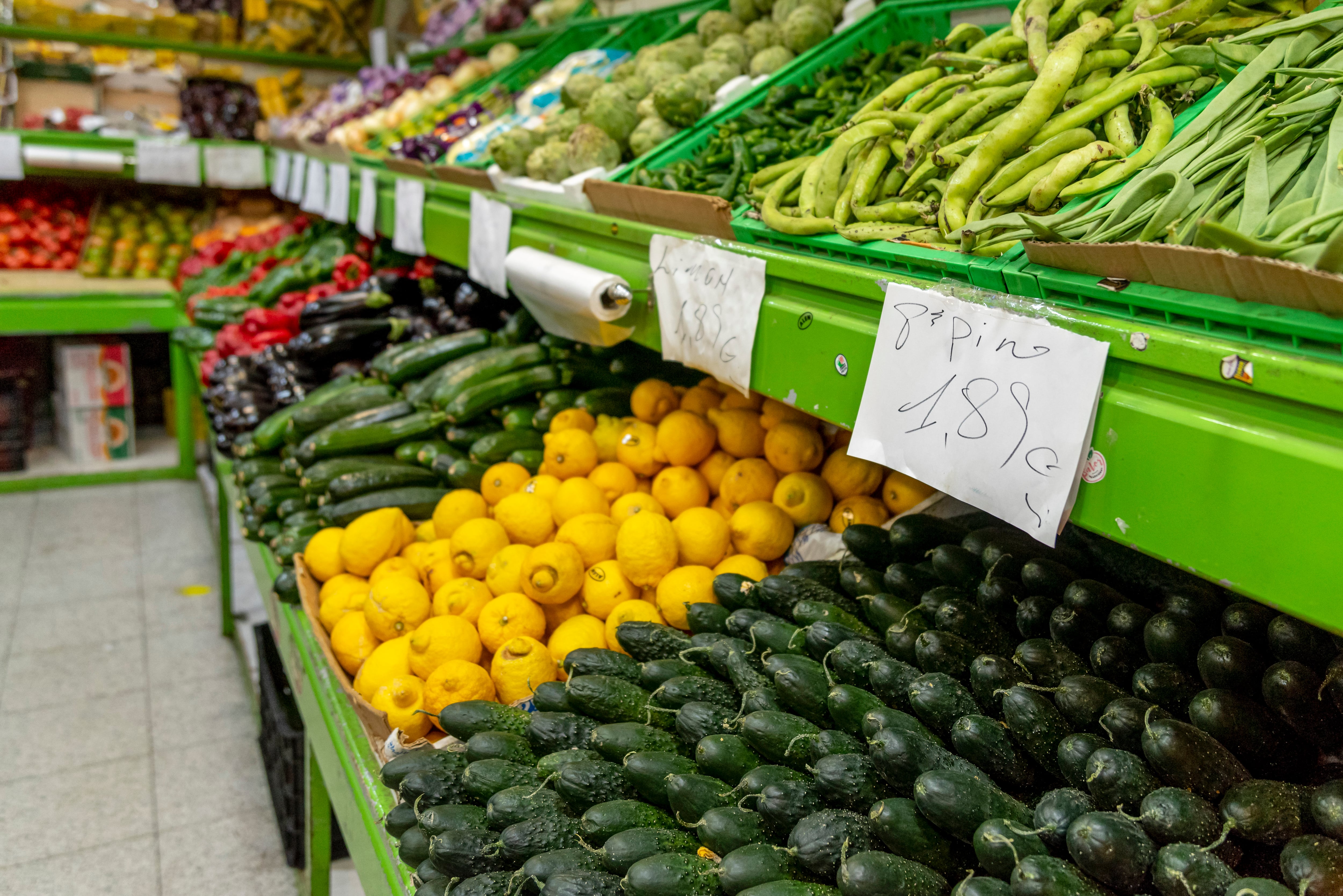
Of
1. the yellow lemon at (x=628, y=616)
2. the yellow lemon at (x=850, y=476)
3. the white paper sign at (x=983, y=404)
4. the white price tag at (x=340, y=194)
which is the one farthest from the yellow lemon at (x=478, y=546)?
the white price tag at (x=340, y=194)

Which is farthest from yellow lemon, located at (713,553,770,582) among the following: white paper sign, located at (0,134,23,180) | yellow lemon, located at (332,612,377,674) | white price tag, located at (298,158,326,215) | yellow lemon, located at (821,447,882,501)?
white paper sign, located at (0,134,23,180)

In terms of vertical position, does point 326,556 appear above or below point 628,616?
below

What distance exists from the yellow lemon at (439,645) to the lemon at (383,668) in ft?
0.06

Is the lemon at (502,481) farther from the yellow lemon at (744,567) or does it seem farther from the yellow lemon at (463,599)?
the yellow lemon at (744,567)

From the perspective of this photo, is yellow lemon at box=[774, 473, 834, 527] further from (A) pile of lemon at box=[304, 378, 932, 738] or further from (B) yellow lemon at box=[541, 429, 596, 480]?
(B) yellow lemon at box=[541, 429, 596, 480]

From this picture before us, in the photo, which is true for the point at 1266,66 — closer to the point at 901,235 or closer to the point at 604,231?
the point at 901,235

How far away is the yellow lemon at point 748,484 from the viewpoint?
5.89 feet

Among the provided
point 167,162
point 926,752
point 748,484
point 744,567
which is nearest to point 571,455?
point 748,484

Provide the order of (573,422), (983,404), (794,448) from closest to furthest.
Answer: (983,404)
(794,448)
(573,422)

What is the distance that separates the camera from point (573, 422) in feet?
7.04

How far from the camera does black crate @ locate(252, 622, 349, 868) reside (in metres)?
2.28

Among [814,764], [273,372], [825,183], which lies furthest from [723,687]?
[273,372]

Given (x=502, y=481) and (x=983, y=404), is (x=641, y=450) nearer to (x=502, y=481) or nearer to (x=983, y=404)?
(x=502, y=481)

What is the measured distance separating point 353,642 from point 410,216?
160 cm
